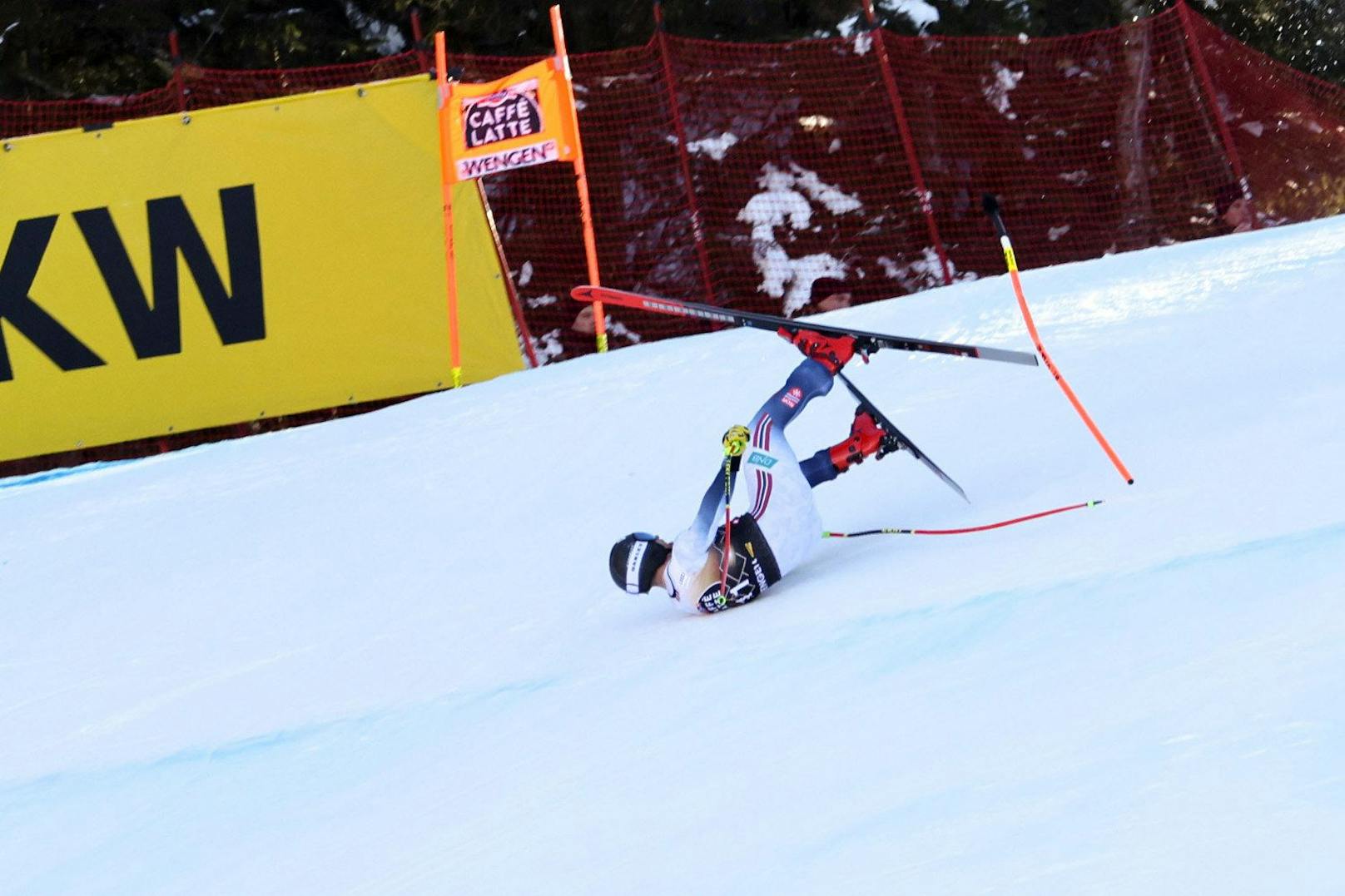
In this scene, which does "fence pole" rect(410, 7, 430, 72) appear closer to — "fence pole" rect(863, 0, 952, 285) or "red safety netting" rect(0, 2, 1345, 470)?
"red safety netting" rect(0, 2, 1345, 470)

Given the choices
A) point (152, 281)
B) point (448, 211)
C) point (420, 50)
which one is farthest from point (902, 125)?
point (152, 281)

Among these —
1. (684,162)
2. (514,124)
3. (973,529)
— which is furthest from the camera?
(684,162)

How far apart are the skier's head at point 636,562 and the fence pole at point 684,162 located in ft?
16.8

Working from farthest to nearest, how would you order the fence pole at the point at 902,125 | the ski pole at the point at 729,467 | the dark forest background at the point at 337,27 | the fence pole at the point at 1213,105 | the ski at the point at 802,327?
1. the dark forest background at the point at 337,27
2. the fence pole at the point at 1213,105
3. the fence pole at the point at 902,125
4. the ski at the point at 802,327
5. the ski pole at the point at 729,467

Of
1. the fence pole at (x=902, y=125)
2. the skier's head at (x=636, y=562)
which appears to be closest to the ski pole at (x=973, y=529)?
the skier's head at (x=636, y=562)

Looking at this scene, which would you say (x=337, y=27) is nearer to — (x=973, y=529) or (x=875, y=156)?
(x=875, y=156)

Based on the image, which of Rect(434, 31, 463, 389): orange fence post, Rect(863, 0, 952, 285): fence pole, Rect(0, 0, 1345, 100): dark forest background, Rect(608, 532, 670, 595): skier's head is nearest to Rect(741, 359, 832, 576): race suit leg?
Rect(608, 532, 670, 595): skier's head

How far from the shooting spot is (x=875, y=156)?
32.0 feet

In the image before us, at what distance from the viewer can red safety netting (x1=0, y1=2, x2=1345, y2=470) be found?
9328 millimetres

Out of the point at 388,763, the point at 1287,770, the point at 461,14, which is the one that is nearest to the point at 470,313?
the point at 461,14

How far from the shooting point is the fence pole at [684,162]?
29.8 feet

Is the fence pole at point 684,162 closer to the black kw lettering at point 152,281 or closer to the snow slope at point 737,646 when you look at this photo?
the snow slope at point 737,646

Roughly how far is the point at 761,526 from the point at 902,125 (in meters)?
5.85

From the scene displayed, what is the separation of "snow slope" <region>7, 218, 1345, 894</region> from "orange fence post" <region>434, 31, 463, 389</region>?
0.64 meters
